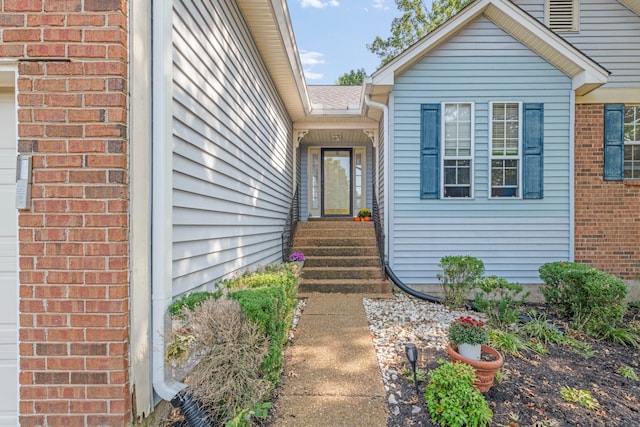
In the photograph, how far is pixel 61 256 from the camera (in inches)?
72.6

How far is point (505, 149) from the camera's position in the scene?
5.85m

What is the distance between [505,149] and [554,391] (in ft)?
13.8

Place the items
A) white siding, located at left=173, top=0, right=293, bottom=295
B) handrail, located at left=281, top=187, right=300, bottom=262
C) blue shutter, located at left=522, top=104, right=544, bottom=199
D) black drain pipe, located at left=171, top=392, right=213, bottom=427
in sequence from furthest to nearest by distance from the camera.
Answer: handrail, located at left=281, top=187, right=300, bottom=262, blue shutter, located at left=522, top=104, right=544, bottom=199, white siding, located at left=173, top=0, right=293, bottom=295, black drain pipe, located at left=171, top=392, right=213, bottom=427

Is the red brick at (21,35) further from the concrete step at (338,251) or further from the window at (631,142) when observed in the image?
the window at (631,142)

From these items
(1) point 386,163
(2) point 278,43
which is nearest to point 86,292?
(2) point 278,43

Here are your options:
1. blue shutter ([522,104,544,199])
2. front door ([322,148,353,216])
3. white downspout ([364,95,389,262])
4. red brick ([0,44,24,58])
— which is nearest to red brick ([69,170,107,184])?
red brick ([0,44,24,58])

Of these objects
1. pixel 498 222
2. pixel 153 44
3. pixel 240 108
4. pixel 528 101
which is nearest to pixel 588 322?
pixel 498 222

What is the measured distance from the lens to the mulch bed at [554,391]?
2.44 metres

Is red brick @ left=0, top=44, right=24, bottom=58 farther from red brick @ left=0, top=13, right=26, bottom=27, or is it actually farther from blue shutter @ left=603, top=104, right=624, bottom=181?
blue shutter @ left=603, top=104, right=624, bottom=181

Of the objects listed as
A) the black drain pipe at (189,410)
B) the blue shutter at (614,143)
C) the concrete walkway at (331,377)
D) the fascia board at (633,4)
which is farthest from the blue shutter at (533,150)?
the black drain pipe at (189,410)

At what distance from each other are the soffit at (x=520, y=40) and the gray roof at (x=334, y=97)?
153 centimetres

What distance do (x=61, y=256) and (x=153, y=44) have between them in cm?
138

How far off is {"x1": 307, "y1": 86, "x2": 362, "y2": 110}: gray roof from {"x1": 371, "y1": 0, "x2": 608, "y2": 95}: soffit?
153 cm

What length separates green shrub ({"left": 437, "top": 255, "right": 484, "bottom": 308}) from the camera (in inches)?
201
